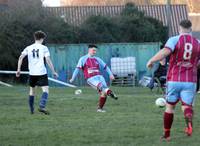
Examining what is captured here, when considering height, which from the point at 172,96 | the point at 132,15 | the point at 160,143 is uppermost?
the point at 132,15

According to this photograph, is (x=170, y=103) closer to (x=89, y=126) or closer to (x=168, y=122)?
(x=168, y=122)

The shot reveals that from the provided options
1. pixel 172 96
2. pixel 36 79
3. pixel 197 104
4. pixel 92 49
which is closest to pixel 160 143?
pixel 172 96

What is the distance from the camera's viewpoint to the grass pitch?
10.0 m

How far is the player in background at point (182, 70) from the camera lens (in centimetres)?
1012

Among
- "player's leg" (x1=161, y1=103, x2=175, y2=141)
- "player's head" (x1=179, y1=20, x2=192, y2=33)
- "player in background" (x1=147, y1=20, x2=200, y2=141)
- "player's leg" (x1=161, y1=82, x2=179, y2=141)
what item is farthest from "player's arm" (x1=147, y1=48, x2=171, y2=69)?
"player's leg" (x1=161, y1=103, x2=175, y2=141)

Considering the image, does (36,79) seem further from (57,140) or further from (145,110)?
(57,140)

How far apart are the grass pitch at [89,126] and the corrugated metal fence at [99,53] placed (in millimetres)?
18730

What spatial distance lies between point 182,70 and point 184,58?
0.64 ft

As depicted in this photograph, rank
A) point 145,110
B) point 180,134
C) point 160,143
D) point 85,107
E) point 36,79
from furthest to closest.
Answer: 1. point 85,107
2. point 145,110
3. point 36,79
4. point 180,134
5. point 160,143

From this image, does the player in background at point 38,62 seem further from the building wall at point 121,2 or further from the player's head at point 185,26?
the building wall at point 121,2

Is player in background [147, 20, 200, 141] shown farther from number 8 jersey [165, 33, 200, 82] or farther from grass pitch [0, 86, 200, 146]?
grass pitch [0, 86, 200, 146]

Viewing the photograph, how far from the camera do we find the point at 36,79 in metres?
14.8

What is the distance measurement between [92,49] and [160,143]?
263 inches

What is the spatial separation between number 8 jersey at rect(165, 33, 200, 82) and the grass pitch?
0.99 meters
